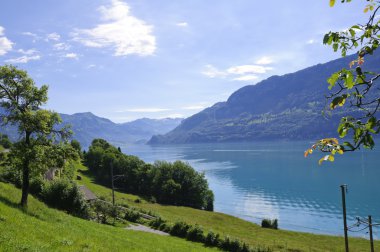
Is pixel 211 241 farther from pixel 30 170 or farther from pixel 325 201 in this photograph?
pixel 325 201

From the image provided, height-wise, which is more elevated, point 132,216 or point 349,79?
point 349,79

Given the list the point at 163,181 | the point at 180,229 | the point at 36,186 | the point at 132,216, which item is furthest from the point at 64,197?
the point at 163,181

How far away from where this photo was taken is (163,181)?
398 feet

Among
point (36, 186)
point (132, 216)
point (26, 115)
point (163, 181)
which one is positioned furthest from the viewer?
point (163, 181)

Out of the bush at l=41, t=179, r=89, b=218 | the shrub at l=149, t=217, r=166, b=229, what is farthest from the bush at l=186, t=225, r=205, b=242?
the bush at l=41, t=179, r=89, b=218

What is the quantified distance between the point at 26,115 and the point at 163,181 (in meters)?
91.7

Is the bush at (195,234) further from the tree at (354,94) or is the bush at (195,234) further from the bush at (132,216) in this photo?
the tree at (354,94)

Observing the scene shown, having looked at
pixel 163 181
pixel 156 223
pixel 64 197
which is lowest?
pixel 156 223

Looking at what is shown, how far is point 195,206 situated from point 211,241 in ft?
214

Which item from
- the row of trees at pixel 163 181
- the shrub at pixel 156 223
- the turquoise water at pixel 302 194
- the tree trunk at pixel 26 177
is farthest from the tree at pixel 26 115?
the row of trees at pixel 163 181

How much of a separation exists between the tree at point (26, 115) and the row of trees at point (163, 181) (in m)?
85.7

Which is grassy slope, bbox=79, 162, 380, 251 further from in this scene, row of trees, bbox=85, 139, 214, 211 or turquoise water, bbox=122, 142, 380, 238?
row of trees, bbox=85, 139, 214, 211

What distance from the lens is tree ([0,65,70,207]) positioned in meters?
31.9

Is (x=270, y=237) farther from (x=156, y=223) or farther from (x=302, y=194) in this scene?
(x=302, y=194)
